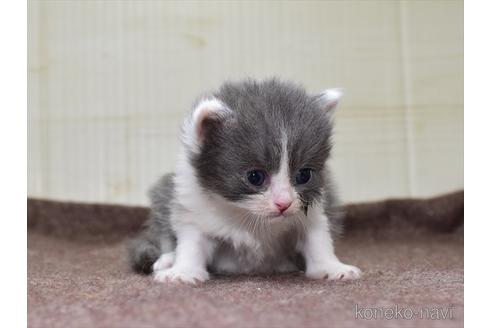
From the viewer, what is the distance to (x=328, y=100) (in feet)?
7.05

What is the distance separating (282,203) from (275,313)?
48cm

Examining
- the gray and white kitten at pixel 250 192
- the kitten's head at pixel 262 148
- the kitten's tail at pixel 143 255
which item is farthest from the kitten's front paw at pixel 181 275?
the kitten's head at pixel 262 148

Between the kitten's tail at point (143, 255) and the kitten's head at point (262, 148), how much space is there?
1.29 ft

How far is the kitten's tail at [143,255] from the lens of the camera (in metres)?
2.23

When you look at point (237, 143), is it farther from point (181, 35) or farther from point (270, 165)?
point (181, 35)

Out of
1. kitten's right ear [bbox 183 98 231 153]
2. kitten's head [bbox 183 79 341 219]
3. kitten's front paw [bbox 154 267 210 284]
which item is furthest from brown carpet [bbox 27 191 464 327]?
kitten's right ear [bbox 183 98 231 153]

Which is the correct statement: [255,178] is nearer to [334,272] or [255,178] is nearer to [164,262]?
[334,272]

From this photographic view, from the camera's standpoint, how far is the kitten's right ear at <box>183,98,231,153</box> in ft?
6.36

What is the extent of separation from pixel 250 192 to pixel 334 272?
1.38 ft

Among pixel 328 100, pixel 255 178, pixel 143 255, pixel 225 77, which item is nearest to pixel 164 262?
pixel 143 255

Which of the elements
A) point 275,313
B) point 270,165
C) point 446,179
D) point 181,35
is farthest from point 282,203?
point 446,179

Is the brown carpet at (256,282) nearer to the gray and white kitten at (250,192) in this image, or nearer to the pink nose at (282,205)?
the gray and white kitten at (250,192)

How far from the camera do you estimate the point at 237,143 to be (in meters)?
1.90

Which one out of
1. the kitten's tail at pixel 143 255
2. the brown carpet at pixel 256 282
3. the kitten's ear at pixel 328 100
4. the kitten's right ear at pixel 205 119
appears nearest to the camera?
the brown carpet at pixel 256 282
